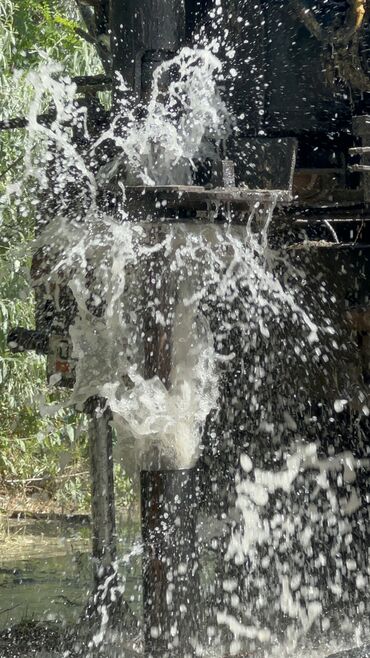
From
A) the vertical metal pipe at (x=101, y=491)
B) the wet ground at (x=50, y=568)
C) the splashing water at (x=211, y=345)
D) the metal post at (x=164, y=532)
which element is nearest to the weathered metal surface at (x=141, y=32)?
the splashing water at (x=211, y=345)

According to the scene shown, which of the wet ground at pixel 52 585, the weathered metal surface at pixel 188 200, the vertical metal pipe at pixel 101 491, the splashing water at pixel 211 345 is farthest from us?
the vertical metal pipe at pixel 101 491

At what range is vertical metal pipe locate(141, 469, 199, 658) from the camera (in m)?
4.98

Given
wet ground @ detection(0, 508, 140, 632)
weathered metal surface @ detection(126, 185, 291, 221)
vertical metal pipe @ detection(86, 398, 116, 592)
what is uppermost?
weathered metal surface @ detection(126, 185, 291, 221)

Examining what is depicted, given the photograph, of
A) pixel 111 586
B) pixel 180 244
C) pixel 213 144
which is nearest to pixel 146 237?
pixel 180 244

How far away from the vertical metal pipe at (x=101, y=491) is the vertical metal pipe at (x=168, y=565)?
1.09 metres

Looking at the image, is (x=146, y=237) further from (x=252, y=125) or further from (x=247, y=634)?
(x=247, y=634)

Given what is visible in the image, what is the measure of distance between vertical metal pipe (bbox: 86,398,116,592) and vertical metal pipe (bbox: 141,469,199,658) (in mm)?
1093

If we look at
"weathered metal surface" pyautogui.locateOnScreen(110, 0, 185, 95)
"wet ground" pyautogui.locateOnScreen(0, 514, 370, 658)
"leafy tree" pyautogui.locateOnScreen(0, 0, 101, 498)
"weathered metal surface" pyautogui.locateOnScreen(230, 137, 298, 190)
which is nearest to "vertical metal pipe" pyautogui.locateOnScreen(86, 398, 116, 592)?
"wet ground" pyautogui.locateOnScreen(0, 514, 370, 658)

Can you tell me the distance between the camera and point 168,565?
16.4 feet

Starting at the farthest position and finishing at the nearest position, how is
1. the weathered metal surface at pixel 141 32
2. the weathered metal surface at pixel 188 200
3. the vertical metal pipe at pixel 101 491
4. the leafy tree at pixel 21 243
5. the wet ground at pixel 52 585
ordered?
the leafy tree at pixel 21 243, the vertical metal pipe at pixel 101 491, the wet ground at pixel 52 585, the weathered metal surface at pixel 141 32, the weathered metal surface at pixel 188 200

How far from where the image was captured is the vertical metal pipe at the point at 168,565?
498cm

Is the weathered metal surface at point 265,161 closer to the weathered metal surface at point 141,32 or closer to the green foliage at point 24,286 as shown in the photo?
the weathered metal surface at point 141,32

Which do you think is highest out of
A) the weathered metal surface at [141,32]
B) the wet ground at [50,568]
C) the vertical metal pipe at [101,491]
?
the weathered metal surface at [141,32]

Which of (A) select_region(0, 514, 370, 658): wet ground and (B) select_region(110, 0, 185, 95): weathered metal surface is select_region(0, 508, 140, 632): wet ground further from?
(B) select_region(110, 0, 185, 95): weathered metal surface
